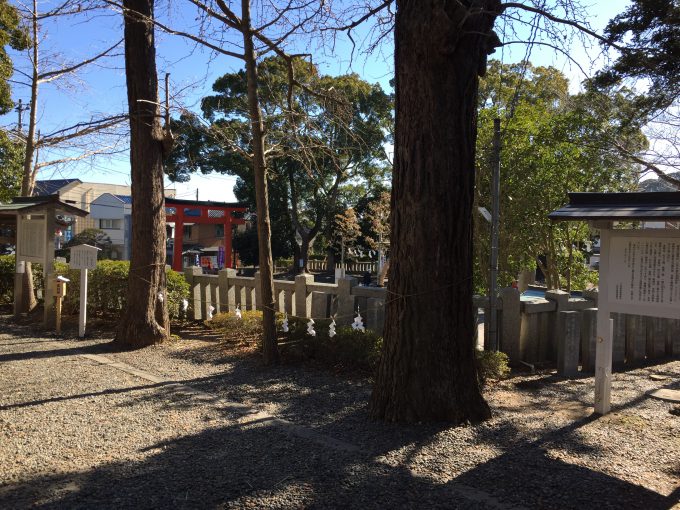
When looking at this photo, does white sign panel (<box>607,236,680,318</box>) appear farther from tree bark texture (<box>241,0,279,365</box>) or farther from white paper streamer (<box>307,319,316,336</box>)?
tree bark texture (<box>241,0,279,365</box>)

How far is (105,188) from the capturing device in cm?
5525

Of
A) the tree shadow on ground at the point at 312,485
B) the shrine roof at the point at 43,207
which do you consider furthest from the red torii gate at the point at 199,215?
the tree shadow on ground at the point at 312,485

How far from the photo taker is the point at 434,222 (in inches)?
203

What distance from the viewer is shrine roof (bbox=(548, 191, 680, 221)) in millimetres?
4543

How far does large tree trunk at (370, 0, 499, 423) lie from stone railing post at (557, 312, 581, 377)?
2947mm

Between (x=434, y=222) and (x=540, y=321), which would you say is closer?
(x=434, y=222)

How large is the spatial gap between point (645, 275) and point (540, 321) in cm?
316

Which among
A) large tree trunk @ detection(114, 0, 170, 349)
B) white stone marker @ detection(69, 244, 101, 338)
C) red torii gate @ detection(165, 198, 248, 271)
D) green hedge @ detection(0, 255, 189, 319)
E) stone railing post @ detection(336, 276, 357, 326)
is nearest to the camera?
stone railing post @ detection(336, 276, 357, 326)

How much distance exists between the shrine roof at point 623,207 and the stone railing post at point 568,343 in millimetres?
2778

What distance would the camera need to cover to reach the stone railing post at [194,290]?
11837mm

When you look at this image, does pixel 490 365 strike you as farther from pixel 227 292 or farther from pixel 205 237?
pixel 205 237

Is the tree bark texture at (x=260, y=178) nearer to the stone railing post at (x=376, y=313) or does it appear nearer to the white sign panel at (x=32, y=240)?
the stone railing post at (x=376, y=313)

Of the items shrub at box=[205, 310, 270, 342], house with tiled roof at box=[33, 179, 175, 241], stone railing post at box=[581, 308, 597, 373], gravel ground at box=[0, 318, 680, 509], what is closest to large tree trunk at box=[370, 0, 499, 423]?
gravel ground at box=[0, 318, 680, 509]

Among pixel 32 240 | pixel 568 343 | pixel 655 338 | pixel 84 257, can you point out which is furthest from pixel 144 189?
pixel 655 338
